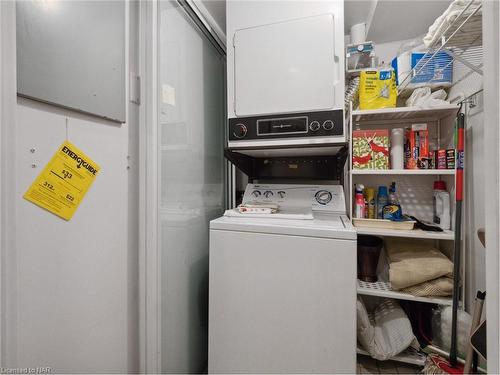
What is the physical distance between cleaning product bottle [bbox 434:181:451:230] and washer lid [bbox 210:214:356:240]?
0.75 meters

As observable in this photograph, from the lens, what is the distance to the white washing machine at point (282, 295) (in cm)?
105

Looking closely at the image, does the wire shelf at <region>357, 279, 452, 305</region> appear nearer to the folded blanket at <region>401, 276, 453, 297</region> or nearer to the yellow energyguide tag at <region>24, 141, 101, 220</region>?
the folded blanket at <region>401, 276, 453, 297</region>

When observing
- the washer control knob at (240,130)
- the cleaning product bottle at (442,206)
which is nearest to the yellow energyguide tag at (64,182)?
the washer control knob at (240,130)

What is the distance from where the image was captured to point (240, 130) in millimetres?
A: 1374

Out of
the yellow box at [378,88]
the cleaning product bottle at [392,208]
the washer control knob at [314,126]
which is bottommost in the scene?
the cleaning product bottle at [392,208]

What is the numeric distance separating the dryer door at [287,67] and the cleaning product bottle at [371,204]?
28.5 inches

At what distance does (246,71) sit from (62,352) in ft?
4.79

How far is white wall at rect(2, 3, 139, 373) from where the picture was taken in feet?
2.14

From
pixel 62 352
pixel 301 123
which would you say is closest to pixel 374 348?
pixel 301 123

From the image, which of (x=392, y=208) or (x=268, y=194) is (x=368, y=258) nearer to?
(x=392, y=208)

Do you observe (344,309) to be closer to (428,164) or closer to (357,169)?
(357,169)

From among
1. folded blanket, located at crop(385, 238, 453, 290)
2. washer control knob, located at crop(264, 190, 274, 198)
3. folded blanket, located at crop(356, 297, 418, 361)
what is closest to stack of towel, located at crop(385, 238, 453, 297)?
folded blanket, located at crop(385, 238, 453, 290)

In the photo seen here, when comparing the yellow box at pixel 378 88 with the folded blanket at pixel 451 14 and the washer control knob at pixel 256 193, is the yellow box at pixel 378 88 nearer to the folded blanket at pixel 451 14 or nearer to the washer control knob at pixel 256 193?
the folded blanket at pixel 451 14

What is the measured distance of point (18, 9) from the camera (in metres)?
0.61
